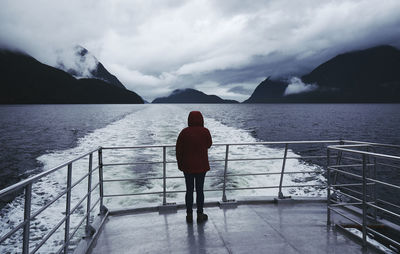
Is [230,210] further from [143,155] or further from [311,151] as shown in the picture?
[311,151]

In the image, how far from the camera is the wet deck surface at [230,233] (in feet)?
11.2

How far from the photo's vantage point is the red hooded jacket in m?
3.82

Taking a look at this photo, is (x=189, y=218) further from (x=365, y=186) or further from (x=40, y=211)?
(x=365, y=186)

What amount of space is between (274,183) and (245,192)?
5.78 feet

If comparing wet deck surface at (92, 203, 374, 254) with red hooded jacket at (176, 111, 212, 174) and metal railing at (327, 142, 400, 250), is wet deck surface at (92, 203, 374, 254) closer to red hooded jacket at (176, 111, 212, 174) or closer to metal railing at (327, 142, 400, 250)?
metal railing at (327, 142, 400, 250)

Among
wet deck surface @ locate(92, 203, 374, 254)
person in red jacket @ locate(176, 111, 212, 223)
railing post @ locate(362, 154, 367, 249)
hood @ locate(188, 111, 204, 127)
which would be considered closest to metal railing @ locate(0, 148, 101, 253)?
wet deck surface @ locate(92, 203, 374, 254)

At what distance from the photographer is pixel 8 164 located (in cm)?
1603

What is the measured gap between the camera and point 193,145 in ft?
12.6

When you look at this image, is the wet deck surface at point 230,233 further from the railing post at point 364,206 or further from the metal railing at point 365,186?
the metal railing at point 365,186

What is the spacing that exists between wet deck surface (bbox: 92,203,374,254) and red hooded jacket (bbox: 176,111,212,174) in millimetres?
952

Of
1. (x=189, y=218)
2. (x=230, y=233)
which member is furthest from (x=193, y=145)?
(x=230, y=233)

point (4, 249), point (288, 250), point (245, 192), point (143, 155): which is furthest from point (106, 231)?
point (143, 155)

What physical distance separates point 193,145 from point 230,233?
1406 mm

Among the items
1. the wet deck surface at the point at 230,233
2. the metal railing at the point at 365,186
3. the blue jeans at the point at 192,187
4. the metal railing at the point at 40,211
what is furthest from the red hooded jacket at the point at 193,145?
the metal railing at the point at 365,186
